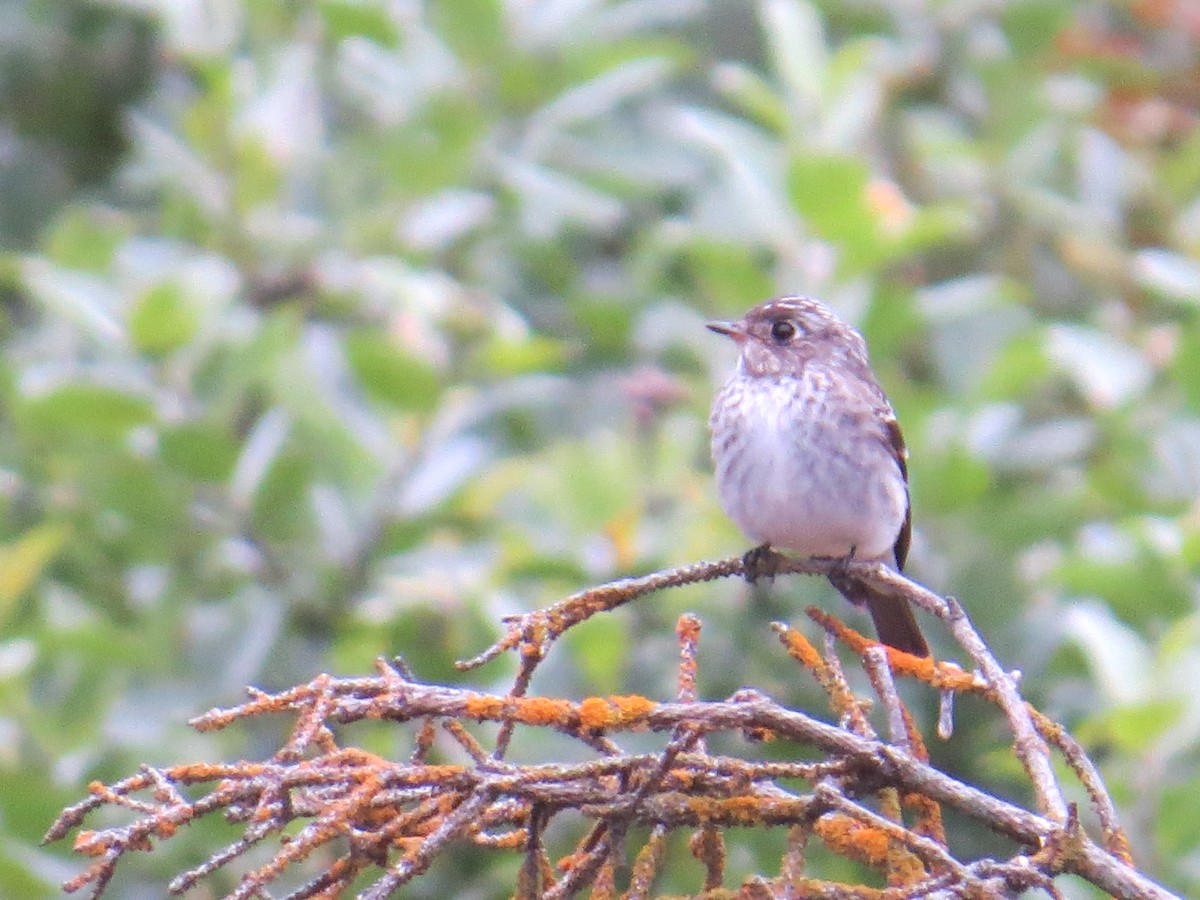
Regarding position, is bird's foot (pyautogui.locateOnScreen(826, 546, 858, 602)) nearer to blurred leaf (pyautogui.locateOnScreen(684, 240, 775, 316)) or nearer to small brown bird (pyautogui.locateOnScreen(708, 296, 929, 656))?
small brown bird (pyautogui.locateOnScreen(708, 296, 929, 656))

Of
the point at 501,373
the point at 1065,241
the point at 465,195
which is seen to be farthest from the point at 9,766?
the point at 1065,241

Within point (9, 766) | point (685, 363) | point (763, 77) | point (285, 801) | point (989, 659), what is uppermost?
point (763, 77)

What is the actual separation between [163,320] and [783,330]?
4.98 feet

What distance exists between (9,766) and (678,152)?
3158 millimetres

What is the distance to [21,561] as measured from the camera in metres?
4.58

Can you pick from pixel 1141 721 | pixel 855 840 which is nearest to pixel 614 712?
pixel 855 840

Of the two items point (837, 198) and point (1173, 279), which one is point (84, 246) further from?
point (1173, 279)

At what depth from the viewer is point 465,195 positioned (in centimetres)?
584

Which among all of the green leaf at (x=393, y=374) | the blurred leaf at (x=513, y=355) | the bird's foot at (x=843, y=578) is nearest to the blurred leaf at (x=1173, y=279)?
the bird's foot at (x=843, y=578)

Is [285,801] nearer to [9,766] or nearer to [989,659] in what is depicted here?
[989,659]

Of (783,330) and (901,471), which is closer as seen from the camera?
(901,471)

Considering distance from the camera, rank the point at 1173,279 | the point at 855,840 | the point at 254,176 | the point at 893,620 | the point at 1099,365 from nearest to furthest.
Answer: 1. the point at 855,840
2. the point at 893,620
3. the point at 1173,279
4. the point at 1099,365
5. the point at 254,176

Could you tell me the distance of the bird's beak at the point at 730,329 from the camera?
457cm

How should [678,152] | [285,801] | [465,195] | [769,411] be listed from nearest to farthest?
[285,801], [769,411], [465,195], [678,152]
